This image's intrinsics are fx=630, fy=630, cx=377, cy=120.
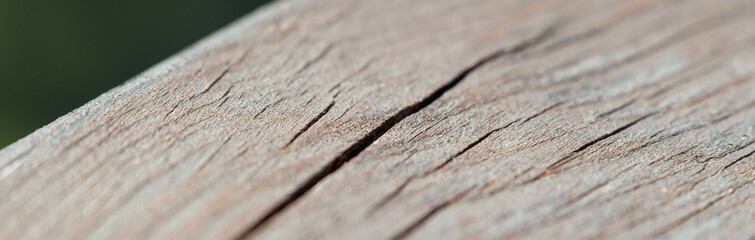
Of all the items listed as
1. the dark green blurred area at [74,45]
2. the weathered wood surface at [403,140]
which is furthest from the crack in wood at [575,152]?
the dark green blurred area at [74,45]

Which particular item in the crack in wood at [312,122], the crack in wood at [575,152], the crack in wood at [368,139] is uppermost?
the crack in wood at [312,122]

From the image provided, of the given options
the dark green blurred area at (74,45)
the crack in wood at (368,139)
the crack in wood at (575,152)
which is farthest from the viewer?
the dark green blurred area at (74,45)

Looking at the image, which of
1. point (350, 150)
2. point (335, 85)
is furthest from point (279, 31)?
point (350, 150)

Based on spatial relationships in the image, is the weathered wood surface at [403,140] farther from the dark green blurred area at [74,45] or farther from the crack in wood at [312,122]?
the dark green blurred area at [74,45]

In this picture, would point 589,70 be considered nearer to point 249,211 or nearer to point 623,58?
point 623,58

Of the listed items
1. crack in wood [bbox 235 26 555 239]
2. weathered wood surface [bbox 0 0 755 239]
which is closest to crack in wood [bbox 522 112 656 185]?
weathered wood surface [bbox 0 0 755 239]

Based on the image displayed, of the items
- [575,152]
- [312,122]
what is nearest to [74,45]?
[312,122]

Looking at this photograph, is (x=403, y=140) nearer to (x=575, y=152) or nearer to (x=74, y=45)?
(x=575, y=152)

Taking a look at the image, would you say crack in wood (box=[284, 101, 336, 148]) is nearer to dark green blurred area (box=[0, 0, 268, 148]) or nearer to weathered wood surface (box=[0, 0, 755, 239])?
weathered wood surface (box=[0, 0, 755, 239])
